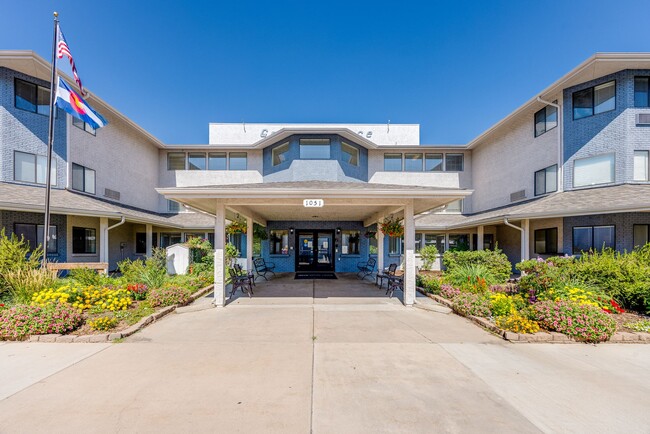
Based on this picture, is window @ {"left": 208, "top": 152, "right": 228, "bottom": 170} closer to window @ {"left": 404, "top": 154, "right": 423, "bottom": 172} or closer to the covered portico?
the covered portico

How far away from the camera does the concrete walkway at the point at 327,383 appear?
3006mm

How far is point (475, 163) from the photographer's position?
18406mm

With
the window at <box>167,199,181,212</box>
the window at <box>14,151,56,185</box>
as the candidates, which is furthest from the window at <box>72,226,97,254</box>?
the window at <box>167,199,181,212</box>

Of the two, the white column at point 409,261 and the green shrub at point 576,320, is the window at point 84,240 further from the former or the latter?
the green shrub at point 576,320

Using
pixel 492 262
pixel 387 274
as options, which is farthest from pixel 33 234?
pixel 492 262

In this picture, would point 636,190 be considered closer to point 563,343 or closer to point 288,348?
point 563,343

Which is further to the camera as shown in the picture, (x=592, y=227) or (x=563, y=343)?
(x=592, y=227)

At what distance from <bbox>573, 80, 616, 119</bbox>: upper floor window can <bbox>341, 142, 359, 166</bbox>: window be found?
10320 mm

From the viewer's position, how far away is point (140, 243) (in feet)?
55.3

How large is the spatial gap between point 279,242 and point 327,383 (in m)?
12.3

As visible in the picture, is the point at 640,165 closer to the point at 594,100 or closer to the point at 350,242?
the point at 594,100

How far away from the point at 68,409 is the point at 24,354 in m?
2.63

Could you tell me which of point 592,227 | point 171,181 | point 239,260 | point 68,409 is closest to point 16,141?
point 171,181

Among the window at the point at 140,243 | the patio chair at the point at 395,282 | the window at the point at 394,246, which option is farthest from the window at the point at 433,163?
the window at the point at 140,243
